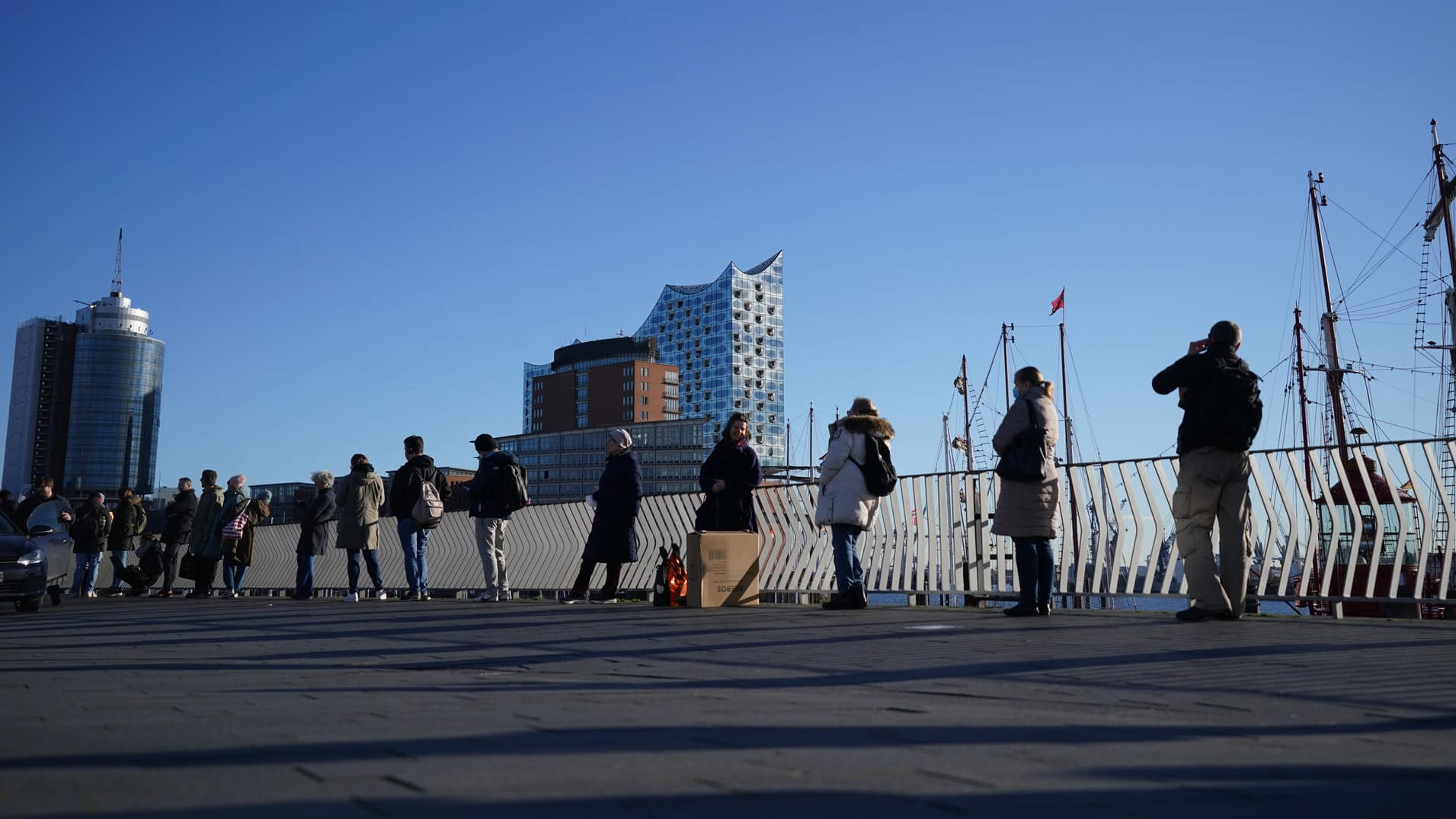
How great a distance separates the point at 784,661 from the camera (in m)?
6.48

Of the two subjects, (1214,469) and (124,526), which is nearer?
(1214,469)

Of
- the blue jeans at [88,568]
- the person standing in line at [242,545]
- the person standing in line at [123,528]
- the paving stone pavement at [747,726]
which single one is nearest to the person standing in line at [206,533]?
the person standing in line at [242,545]

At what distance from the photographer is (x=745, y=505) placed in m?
13.3

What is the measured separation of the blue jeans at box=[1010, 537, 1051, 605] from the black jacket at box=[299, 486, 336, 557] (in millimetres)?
10714

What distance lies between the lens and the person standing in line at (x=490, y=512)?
15.0 metres

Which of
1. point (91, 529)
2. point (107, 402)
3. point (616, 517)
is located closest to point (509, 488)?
point (616, 517)

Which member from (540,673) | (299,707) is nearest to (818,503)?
(540,673)

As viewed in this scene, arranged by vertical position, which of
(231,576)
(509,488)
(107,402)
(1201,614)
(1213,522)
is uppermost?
(107,402)

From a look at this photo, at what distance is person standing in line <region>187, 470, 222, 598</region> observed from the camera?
64.1 feet

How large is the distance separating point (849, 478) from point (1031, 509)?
6.50 feet

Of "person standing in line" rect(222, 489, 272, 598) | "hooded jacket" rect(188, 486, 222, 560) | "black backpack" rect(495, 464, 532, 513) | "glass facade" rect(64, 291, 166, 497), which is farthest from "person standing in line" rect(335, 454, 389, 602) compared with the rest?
"glass facade" rect(64, 291, 166, 497)

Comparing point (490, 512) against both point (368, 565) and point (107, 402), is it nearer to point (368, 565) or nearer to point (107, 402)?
point (368, 565)

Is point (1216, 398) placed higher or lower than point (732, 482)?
higher

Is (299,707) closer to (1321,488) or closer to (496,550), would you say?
(1321,488)
